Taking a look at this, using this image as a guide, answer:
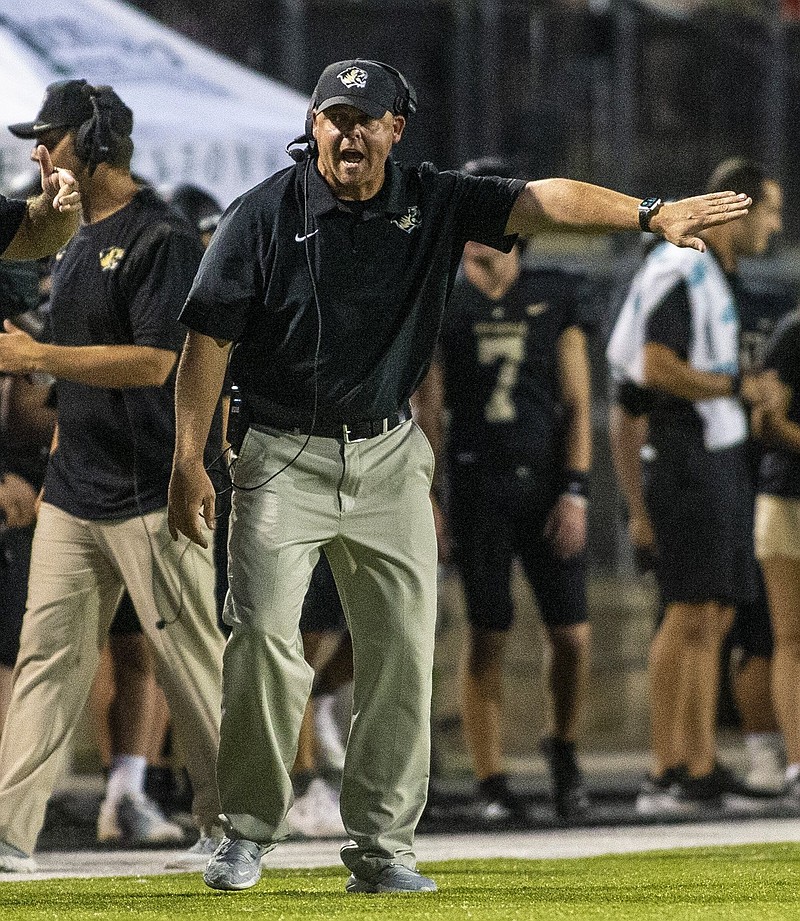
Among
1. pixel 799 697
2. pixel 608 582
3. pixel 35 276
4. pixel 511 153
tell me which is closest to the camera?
pixel 35 276

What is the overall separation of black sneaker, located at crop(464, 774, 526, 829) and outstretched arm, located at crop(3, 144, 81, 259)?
9.93ft

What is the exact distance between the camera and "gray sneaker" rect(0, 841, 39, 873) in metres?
6.28

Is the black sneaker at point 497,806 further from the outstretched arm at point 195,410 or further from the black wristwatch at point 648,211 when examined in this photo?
the black wristwatch at point 648,211

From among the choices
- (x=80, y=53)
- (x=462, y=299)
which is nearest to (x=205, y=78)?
(x=80, y=53)

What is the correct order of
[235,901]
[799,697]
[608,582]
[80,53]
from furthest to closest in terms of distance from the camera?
[608,582] → [80,53] → [799,697] → [235,901]

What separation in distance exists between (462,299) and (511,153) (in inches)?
226

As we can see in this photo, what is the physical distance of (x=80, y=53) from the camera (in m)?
9.34

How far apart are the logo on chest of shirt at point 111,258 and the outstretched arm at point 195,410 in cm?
108

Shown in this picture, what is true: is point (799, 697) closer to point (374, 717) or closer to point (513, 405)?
point (513, 405)

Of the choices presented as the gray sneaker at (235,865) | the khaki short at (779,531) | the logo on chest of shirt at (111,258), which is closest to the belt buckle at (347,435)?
the gray sneaker at (235,865)

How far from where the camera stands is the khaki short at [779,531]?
347 inches

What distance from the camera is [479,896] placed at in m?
5.54

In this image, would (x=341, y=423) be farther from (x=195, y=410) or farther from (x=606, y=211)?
(x=606, y=211)

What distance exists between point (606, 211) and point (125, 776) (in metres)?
3.23
